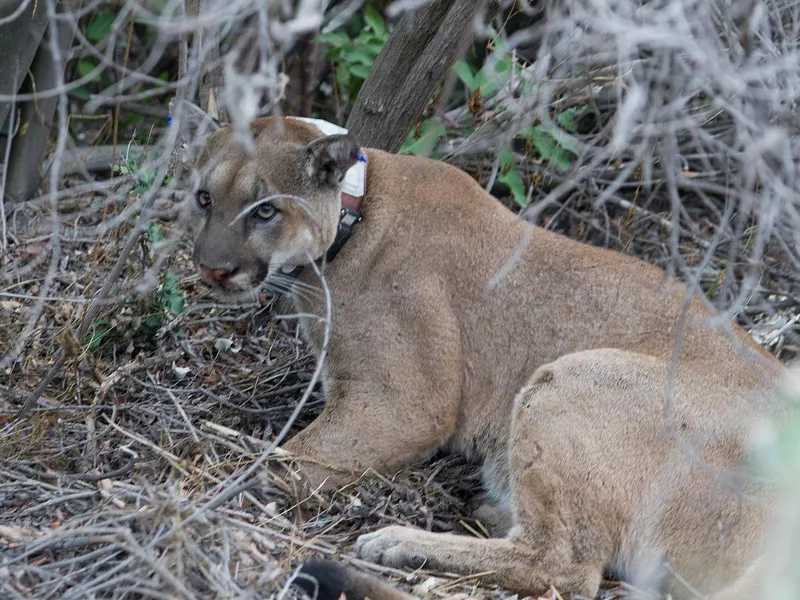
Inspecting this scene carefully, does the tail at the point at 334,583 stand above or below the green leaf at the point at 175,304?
above

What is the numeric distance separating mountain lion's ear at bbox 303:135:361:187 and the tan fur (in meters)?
0.07

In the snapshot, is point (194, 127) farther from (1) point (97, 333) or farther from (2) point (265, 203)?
(1) point (97, 333)

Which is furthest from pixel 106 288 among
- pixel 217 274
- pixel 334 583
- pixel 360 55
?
pixel 360 55

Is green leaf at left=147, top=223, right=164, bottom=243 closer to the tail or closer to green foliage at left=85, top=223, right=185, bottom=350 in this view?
green foliage at left=85, top=223, right=185, bottom=350

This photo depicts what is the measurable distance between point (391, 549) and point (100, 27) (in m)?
4.68

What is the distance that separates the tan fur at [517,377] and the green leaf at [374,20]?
1.90m

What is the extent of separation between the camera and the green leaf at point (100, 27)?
6816 mm

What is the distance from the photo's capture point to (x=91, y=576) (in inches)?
125

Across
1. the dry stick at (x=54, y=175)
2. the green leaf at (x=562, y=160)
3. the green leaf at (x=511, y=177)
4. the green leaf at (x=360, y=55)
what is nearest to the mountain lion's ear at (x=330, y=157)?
the dry stick at (x=54, y=175)

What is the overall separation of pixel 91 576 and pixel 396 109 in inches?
116

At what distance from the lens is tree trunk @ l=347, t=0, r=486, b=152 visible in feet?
16.6

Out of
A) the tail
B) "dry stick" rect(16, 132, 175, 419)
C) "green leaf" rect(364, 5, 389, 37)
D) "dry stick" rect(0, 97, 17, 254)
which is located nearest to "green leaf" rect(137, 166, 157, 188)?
"dry stick" rect(16, 132, 175, 419)

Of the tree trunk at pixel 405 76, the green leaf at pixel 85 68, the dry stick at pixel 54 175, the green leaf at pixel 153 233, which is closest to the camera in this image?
the dry stick at pixel 54 175

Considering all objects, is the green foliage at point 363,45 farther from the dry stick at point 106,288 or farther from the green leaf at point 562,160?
the dry stick at point 106,288
